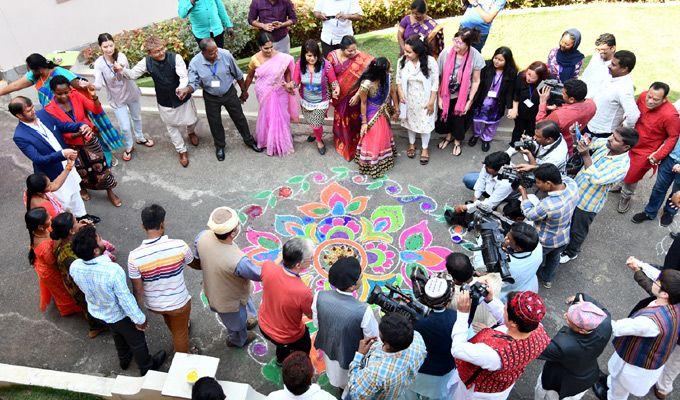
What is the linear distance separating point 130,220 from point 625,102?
5.80 m

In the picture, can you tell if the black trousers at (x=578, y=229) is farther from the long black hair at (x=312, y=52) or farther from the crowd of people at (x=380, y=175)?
the long black hair at (x=312, y=52)

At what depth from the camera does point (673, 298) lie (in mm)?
3592

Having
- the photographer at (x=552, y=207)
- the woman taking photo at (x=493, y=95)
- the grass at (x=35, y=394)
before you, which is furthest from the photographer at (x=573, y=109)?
the grass at (x=35, y=394)

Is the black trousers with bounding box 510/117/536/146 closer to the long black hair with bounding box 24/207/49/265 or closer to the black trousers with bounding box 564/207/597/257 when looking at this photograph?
the black trousers with bounding box 564/207/597/257

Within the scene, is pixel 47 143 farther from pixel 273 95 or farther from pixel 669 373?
pixel 669 373

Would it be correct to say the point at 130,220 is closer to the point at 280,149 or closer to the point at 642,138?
the point at 280,149

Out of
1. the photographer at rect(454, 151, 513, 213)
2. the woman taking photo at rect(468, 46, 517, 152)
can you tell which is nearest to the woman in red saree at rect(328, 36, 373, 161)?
the woman taking photo at rect(468, 46, 517, 152)

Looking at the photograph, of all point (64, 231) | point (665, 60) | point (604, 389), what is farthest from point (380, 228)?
point (665, 60)

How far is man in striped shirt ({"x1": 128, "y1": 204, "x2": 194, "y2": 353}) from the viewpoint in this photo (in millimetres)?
3899

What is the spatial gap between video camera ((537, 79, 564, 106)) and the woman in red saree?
208 cm

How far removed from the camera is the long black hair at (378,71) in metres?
6.04

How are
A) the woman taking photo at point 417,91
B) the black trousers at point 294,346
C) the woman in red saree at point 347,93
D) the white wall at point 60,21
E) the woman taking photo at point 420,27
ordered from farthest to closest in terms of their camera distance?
the white wall at point 60,21 < the woman taking photo at point 420,27 < the woman in red saree at point 347,93 < the woman taking photo at point 417,91 < the black trousers at point 294,346

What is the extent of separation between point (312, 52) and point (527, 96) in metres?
2.69

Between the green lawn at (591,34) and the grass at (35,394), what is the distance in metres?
6.16
